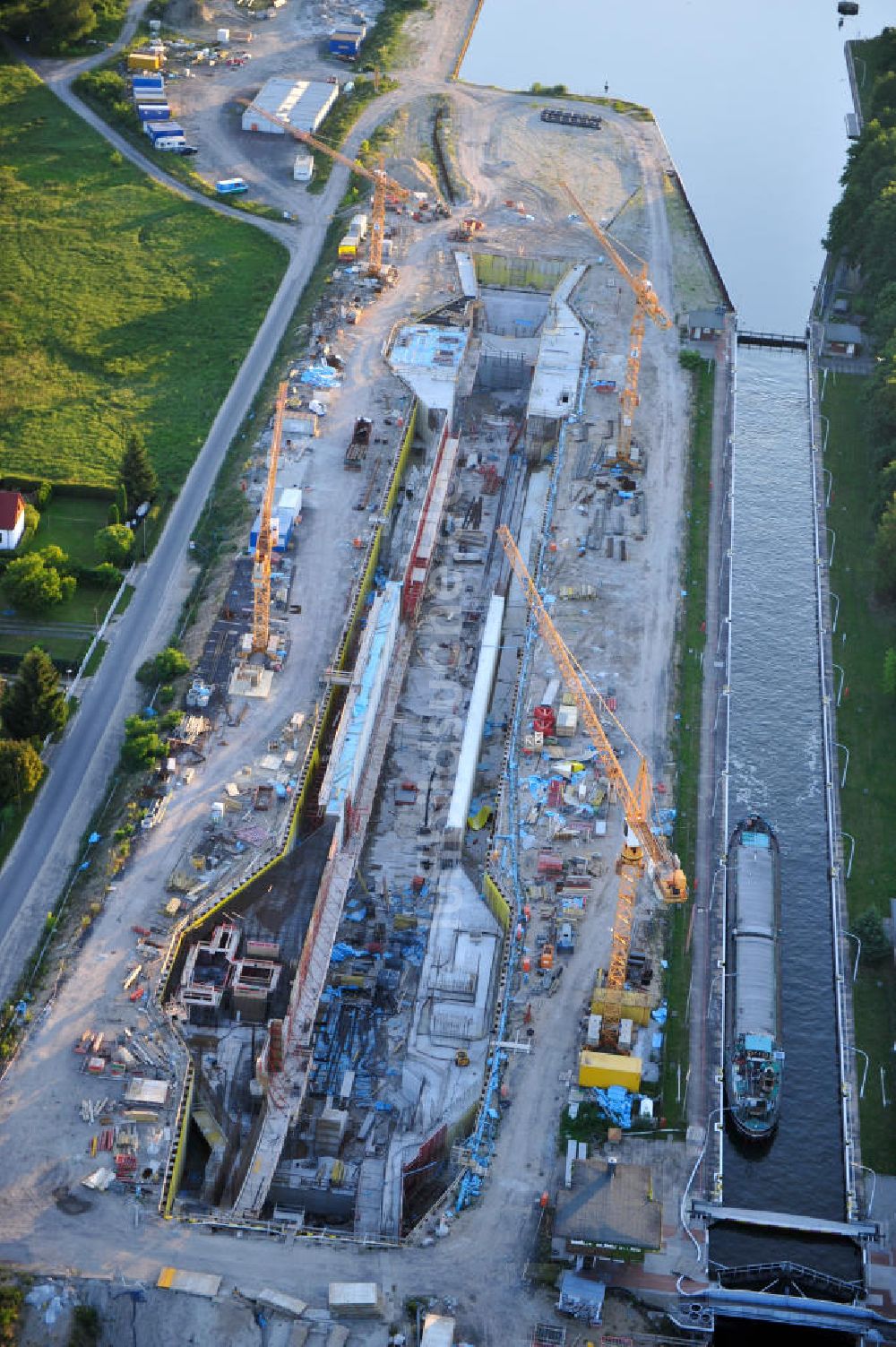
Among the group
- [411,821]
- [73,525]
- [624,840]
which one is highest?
[73,525]

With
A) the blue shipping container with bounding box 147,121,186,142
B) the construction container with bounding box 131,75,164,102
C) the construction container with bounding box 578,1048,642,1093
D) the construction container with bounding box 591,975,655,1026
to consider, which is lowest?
the construction container with bounding box 578,1048,642,1093

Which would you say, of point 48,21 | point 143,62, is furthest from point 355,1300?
point 48,21

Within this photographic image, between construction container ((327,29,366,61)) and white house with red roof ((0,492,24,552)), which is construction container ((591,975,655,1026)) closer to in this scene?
white house with red roof ((0,492,24,552))

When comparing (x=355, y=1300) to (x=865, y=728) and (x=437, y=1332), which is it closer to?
(x=437, y=1332)

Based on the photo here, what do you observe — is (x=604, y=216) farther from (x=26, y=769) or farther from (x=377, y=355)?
(x=26, y=769)

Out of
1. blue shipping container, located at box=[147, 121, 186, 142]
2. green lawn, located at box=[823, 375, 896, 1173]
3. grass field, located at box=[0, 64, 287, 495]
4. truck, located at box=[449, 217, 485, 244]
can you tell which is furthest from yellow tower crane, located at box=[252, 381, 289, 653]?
blue shipping container, located at box=[147, 121, 186, 142]

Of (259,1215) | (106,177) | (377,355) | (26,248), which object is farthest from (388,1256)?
(106,177)
